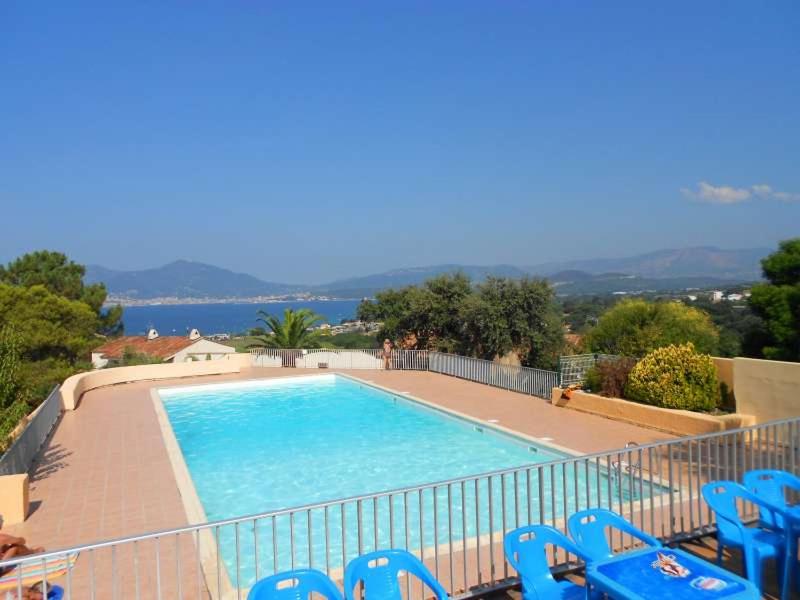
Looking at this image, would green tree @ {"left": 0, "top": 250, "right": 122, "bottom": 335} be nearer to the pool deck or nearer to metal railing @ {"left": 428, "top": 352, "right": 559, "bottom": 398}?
the pool deck

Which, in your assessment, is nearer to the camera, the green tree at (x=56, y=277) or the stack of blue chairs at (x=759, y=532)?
the stack of blue chairs at (x=759, y=532)

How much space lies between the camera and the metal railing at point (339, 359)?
22.5m

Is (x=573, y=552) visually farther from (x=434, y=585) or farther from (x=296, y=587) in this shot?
(x=296, y=587)

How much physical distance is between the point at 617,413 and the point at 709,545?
742 centimetres

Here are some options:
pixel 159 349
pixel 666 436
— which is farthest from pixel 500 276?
pixel 159 349

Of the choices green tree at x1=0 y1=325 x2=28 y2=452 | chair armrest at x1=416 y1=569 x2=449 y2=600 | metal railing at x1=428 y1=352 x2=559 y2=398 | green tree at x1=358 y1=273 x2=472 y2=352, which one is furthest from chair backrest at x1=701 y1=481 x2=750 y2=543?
green tree at x1=358 y1=273 x2=472 y2=352

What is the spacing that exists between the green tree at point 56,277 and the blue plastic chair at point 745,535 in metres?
26.6

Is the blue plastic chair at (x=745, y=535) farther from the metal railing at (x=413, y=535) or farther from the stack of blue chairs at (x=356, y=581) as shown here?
the stack of blue chairs at (x=356, y=581)

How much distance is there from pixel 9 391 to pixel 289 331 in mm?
18096

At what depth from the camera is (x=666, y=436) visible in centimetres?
1128

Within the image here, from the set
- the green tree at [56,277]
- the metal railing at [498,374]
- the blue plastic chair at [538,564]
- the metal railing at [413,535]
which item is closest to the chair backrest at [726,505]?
the metal railing at [413,535]

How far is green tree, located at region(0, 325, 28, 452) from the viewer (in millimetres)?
8805

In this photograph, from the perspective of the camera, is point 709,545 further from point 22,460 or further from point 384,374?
point 384,374

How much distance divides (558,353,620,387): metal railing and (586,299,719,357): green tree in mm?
1564
